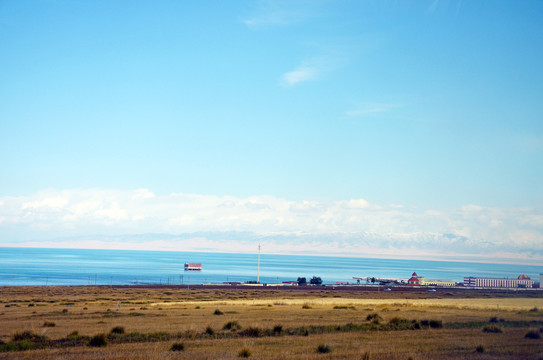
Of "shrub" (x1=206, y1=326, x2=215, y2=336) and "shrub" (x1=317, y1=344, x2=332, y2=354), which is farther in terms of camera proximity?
"shrub" (x1=206, y1=326, x2=215, y2=336)

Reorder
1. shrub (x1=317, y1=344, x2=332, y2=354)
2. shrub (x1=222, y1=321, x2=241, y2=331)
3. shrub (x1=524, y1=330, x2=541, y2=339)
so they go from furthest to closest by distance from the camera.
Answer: shrub (x1=222, y1=321, x2=241, y2=331)
shrub (x1=524, y1=330, x2=541, y2=339)
shrub (x1=317, y1=344, x2=332, y2=354)

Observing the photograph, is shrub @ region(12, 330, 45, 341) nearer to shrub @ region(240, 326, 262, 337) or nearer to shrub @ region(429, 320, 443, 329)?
shrub @ region(240, 326, 262, 337)

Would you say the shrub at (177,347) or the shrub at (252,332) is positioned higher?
the shrub at (177,347)

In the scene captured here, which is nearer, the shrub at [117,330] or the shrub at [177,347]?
the shrub at [177,347]

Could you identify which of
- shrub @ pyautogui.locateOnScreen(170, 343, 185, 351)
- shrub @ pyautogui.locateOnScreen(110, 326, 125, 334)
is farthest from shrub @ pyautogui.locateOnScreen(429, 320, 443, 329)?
shrub @ pyautogui.locateOnScreen(110, 326, 125, 334)

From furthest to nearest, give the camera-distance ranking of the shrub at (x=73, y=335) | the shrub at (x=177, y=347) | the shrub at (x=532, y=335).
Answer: the shrub at (x=73, y=335), the shrub at (x=532, y=335), the shrub at (x=177, y=347)

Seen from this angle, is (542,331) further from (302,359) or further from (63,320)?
(63,320)

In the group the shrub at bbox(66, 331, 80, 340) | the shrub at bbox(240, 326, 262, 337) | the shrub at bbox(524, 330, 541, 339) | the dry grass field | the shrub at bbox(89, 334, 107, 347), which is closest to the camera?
the dry grass field

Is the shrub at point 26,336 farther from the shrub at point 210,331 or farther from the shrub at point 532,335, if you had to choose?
the shrub at point 532,335

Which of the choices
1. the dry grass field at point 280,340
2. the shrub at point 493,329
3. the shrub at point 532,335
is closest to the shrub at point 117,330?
the dry grass field at point 280,340

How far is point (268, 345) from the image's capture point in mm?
19969

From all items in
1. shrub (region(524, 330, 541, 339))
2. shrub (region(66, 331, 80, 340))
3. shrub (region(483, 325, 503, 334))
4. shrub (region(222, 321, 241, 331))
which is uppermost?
shrub (region(524, 330, 541, 339))

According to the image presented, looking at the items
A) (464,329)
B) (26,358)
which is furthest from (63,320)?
(464,329)

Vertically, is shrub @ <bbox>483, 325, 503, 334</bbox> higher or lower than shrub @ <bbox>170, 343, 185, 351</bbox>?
lower
